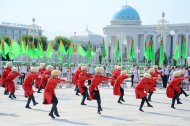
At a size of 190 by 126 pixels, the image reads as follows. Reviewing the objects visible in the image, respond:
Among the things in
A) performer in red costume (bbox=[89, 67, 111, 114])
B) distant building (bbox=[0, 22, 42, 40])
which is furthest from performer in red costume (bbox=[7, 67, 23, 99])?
distant building (bbox=[0, 22, 42, 40])

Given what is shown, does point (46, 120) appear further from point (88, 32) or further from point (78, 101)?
point (88, 32)

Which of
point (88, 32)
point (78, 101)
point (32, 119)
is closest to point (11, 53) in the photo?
point (78, 101)

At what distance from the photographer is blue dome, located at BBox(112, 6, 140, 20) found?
122 m

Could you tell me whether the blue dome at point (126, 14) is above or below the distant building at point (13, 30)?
above

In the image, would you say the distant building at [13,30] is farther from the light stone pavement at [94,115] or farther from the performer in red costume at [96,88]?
the performer in red costume at [96,88]

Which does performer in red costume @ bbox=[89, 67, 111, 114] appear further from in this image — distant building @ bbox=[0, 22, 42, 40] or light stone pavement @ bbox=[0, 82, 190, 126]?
distant building @ bbox=[0, 22, 42, 40]

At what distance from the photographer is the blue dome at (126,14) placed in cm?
12150

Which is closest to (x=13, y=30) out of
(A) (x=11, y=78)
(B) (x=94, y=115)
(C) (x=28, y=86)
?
(A) (x=11, y=78)

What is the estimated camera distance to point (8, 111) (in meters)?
18.0

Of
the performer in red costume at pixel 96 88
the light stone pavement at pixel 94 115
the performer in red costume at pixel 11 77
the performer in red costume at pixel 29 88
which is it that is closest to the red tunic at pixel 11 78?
the performer in red costume at pixel 11 77

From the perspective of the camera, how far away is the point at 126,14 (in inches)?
4801

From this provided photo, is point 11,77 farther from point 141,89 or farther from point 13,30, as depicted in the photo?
point 13,30

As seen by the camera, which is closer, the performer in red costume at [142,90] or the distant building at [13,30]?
the performer in red costume at [142,90]

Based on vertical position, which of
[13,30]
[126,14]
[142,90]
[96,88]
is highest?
[126,14]
